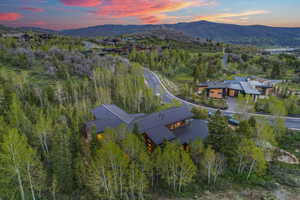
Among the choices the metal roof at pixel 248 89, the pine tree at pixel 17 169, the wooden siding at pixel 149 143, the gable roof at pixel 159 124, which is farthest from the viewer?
the metal roof at pixel 248 89

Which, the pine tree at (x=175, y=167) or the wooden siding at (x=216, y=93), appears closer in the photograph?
the pine tree at (x=175, y=167)

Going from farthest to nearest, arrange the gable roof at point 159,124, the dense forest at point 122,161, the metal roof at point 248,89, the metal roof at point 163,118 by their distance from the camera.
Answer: the metal roof at point 248,89 < the metal roof at point 163,118 < the gable roof at point 159,124 < the dense forest at point 122,161

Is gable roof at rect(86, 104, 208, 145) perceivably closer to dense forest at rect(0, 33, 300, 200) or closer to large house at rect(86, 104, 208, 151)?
large house at rect(86, 104, 208, 151)

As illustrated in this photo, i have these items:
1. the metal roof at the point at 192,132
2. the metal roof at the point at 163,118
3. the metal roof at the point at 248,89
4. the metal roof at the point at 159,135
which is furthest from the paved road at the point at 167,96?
the metal roof at the point at 159,135

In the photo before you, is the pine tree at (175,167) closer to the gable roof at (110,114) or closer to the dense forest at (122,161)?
the dense forest at (122,161)

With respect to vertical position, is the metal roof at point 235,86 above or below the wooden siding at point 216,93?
above

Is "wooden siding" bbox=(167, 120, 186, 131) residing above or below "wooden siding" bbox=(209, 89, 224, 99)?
below

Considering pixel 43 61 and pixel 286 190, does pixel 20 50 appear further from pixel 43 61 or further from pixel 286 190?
pixel 286 190

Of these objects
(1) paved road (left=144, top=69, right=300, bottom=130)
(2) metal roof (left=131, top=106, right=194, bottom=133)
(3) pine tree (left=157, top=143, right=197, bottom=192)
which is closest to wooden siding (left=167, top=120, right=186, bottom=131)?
(2) metal roof (left=131, top=106, right=194, bottom=133)
